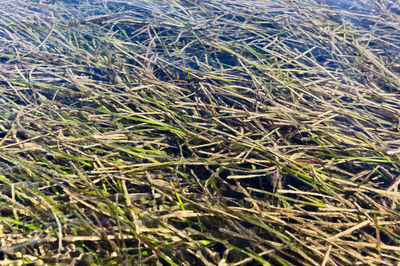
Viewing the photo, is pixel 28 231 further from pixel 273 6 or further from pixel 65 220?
pixel 273 6

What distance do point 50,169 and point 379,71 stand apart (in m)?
2.46

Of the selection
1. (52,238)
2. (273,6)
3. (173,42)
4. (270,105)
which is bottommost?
(52,238)

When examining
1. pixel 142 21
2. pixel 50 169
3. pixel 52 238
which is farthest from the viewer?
pixel 142 21

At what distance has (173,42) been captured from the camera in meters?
2.50

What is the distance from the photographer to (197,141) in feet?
5.18

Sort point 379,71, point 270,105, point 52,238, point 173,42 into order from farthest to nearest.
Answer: point 173,42, point 379,71, point 270,105, point 52,238

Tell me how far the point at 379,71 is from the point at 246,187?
1667 millimetres

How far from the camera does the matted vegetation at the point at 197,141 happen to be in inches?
45.3

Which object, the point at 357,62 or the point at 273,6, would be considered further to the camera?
the point at 273,6

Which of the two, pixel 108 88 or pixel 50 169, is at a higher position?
pixel 108 88

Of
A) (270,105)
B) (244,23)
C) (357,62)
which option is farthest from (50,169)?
(357,62)

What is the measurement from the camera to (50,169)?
1.38 meters

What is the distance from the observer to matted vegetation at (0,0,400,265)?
3.77 ft

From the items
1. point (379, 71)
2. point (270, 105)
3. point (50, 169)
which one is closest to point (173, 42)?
point (270, 105)
